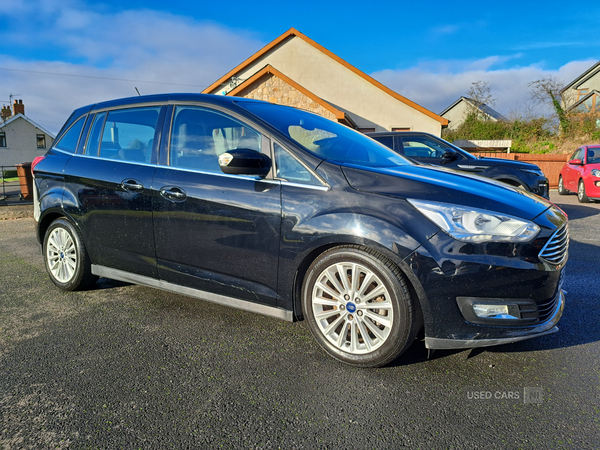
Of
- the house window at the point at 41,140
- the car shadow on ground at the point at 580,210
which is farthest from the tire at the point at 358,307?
the house window at the point at 41,140

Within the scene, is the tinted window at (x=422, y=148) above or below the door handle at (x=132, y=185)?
above

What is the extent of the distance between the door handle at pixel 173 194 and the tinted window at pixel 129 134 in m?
0.41

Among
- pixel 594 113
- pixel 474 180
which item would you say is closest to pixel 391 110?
pixel 594 113

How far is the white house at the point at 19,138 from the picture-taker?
46.2 meters

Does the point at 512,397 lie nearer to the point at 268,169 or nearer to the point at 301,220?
the point at 301,220

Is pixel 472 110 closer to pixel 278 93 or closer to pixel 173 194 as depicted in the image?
pixel 278 93

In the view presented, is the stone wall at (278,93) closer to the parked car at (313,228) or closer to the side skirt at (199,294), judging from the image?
the parked car at (313,228)

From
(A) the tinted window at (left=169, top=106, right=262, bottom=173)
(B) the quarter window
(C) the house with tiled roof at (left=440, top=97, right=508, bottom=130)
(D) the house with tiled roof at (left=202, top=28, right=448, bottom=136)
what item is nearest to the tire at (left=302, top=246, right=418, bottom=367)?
(A) the tinted window at (left=169, top=106, right=262, bottom=173)

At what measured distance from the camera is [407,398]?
2.46 meters

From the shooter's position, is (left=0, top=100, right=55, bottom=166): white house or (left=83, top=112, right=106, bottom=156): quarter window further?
(left=0, top=100, right=55, bottom=166): white house

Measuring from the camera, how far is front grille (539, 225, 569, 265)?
8.59 feet

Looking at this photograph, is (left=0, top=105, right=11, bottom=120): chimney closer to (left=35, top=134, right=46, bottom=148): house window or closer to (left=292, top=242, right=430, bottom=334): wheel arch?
(left=35, top=134, right=46, bottom=148): house window

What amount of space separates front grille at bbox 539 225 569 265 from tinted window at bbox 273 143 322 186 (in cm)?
139

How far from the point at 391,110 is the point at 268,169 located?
2108 centimetres
